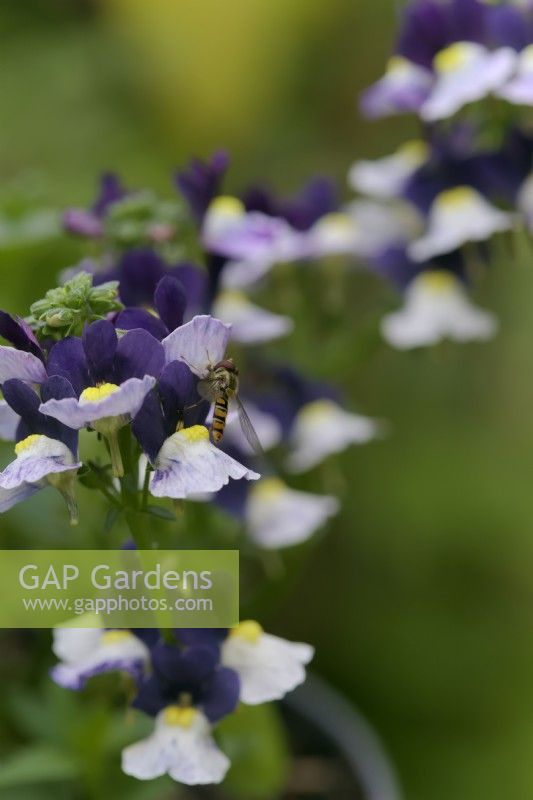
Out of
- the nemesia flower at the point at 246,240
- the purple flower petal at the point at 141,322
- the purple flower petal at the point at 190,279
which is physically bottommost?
the purple flower petal at the point at 141,322

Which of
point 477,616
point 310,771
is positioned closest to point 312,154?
point 477,616

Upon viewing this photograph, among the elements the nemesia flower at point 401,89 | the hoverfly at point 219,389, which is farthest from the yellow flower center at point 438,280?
the hoverfly at point 219,389

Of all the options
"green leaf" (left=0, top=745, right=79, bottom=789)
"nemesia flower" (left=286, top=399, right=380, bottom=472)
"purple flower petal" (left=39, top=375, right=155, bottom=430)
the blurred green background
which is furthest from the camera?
the blurred green background

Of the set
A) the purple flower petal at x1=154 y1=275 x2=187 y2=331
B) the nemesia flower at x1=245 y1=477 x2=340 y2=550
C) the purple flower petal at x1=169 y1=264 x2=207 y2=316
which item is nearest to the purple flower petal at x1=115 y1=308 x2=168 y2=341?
the purple flower petal at x1=154 y1=275 x2=187 y2=331

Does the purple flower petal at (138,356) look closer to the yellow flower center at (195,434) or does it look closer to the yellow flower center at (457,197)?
the yellow flower center at (195,434)

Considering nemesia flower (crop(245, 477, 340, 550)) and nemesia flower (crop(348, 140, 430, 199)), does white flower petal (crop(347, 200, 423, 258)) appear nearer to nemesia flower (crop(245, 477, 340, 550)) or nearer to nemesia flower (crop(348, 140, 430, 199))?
nemesia flower (crop(348, 140, 430, 199))

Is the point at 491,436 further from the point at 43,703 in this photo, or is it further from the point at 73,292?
the point at 73,292
